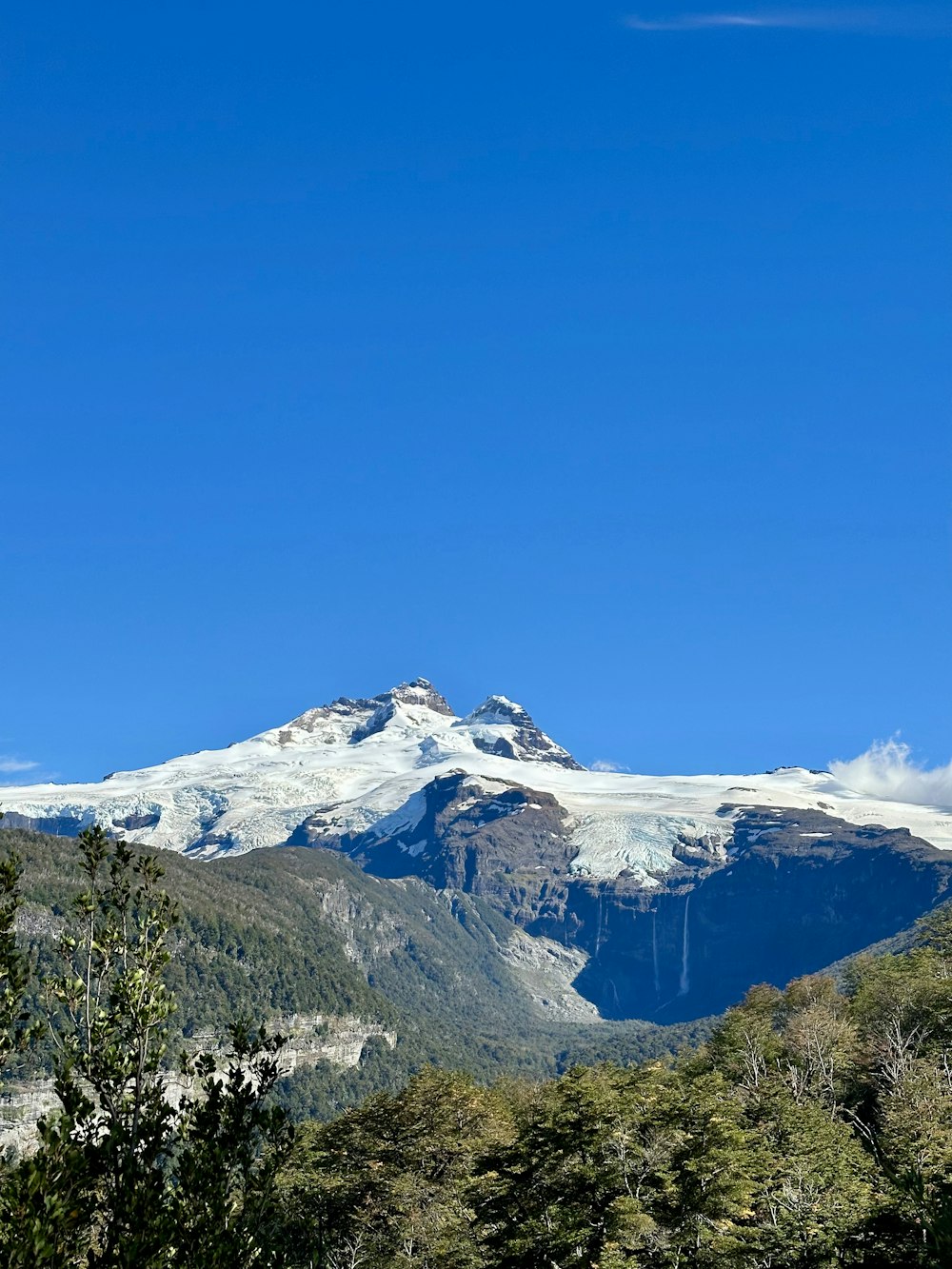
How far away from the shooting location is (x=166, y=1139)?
22.0 meters

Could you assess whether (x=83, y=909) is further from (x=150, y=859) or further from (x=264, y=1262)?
(x=264, y=1262)

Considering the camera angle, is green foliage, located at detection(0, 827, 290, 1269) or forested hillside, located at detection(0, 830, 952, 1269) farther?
forested hillside, located at detection(0, 830, 952, 1269)

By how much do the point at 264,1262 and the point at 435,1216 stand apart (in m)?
70.0

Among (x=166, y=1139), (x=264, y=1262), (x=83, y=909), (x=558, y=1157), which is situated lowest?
(x=558, y=1157)

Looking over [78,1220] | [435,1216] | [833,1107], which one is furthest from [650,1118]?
[78,1220]

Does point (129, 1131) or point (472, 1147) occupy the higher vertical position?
point (129, 1131)

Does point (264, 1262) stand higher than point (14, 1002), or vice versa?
point (14, 1002)

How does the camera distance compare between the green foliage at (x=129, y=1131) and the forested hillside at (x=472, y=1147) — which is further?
the forested hillside at (x=472, y=1147)

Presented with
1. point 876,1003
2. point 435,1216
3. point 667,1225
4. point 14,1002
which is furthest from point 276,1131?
point 876,1003

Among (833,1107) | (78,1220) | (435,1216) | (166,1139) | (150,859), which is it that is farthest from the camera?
(833,1107)

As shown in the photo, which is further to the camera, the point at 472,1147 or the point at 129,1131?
the point at 472,1147

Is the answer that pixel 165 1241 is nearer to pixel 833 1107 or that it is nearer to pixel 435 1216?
pixel 435 1216

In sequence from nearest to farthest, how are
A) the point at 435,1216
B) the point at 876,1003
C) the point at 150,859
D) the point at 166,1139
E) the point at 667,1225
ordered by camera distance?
the point at 166,1139 < the point at 150,859 < the point at 667,1225 < the point at 435,1216 < the point at 876,1003

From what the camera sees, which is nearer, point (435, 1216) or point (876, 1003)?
point (435, 1216)
